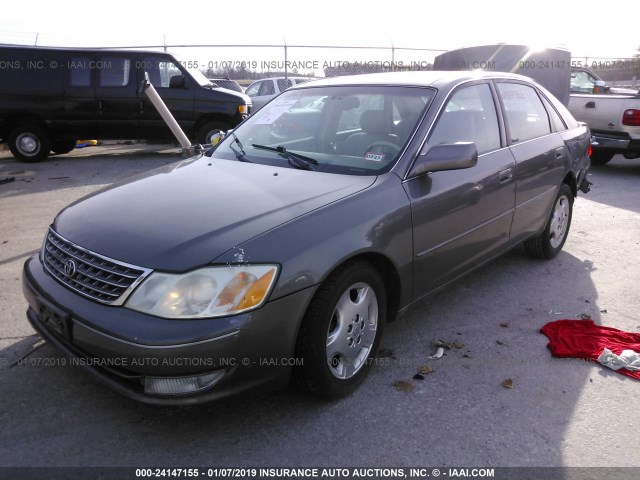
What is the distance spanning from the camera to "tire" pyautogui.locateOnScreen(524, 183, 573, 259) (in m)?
4.86

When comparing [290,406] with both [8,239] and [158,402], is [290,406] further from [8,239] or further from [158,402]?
[8,239]

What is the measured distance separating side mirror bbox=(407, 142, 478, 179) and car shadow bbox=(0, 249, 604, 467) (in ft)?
3.73

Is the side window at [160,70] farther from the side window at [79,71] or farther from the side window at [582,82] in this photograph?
the side window at [582,82]

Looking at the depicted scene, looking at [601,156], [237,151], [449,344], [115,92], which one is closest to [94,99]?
[115,92]

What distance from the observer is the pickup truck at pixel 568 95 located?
898 cm

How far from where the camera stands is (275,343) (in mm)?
2395

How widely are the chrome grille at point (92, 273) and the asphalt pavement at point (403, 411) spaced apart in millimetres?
681

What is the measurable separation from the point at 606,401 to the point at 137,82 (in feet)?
31.8

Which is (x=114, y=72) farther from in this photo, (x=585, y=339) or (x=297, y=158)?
(x=585, y=339)

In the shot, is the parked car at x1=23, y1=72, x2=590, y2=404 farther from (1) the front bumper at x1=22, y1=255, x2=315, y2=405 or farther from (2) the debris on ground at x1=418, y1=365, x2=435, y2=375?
(2) the debris on ground at x1=418, y1=365, x2=435, y2=375

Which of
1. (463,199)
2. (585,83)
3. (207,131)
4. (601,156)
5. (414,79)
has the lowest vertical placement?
(601,156)

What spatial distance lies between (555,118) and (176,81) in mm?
7563

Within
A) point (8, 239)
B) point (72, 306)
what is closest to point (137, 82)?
point (8, 239)

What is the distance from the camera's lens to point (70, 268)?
256cm
